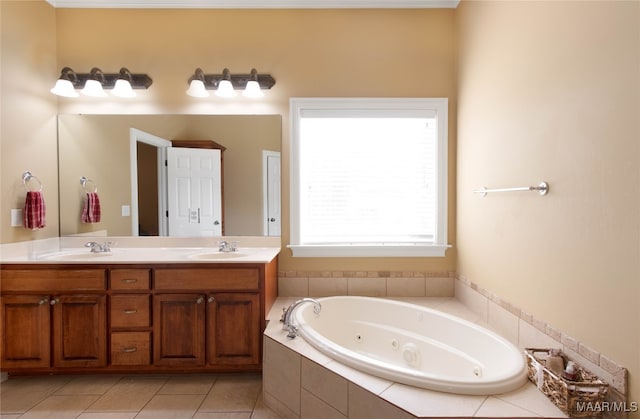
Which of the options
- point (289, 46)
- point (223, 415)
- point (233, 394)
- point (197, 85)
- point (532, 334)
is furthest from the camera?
point (289, 46)

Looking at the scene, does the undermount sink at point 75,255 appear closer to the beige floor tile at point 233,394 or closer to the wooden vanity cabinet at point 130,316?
the wooden vanity cabinet at point 130,316

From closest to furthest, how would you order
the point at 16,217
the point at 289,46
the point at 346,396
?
the point at 346,396, the point at 16,217, the point at 289,46

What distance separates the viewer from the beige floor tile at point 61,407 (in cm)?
190

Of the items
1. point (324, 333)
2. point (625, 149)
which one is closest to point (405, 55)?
point (625, 149)

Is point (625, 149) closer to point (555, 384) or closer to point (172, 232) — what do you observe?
point (555, 384)

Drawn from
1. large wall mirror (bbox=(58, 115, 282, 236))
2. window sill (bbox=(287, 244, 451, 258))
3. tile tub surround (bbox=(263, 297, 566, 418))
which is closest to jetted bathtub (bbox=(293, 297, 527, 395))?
tile tub surround (bbox=(263, 297, 566, 418))

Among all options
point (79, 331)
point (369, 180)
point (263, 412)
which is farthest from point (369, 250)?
point (79, 331)

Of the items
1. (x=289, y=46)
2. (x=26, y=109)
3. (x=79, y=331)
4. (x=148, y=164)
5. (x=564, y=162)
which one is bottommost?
(x=79, y=331)

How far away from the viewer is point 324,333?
90.1 inches

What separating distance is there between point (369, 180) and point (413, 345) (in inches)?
48.8

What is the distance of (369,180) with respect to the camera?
270 cm

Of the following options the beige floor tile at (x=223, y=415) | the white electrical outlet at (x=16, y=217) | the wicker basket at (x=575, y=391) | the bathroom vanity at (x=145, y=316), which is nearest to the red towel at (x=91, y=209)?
the white electrical outlet at (x=16, y=217)

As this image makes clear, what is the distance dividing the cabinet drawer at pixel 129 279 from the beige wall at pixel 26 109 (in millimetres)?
828
